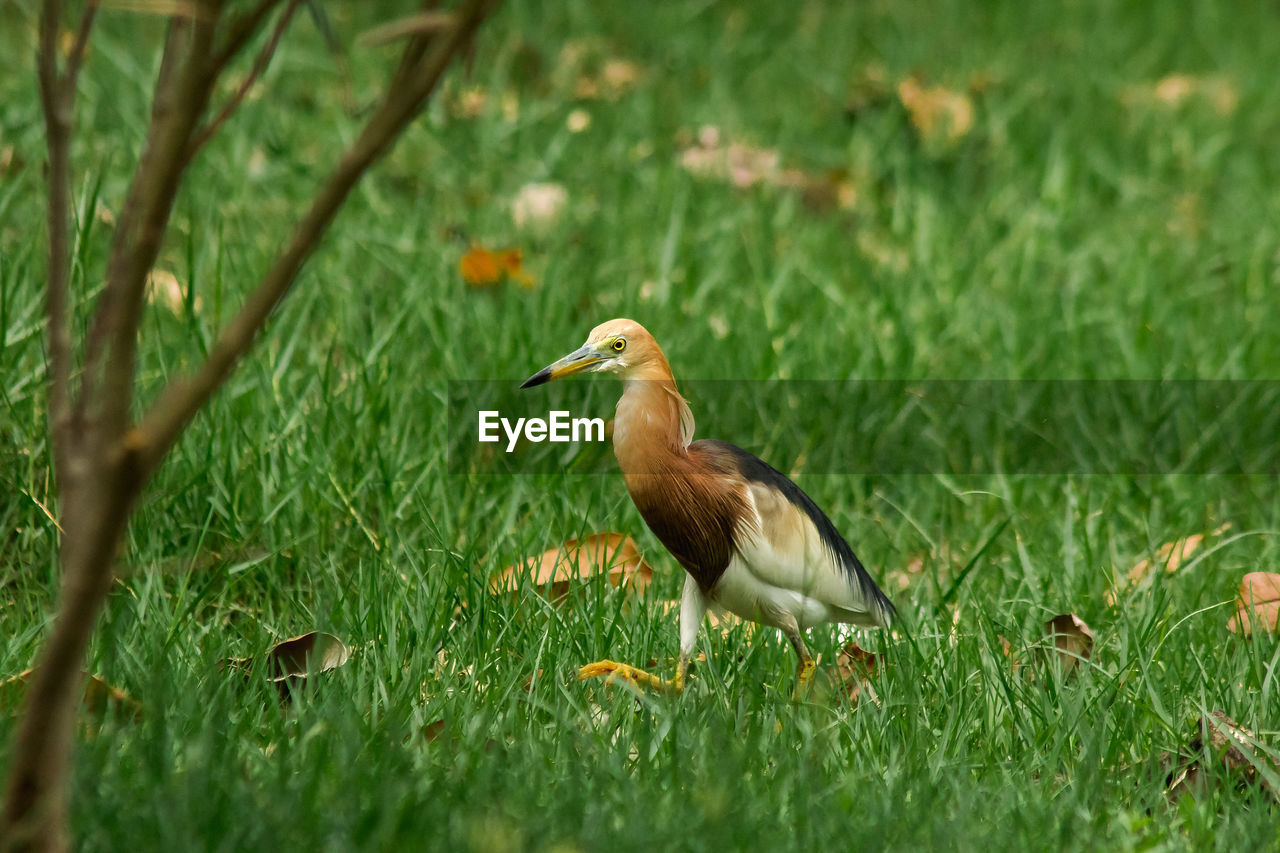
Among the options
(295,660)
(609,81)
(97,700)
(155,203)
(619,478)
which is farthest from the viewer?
(609,81)

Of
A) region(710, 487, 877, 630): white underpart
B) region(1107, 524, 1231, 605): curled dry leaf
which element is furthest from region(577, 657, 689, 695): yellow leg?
region(1107, 524, 1231, 605): curled dry leaf

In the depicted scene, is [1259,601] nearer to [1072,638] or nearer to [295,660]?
Answer: [1072,638]

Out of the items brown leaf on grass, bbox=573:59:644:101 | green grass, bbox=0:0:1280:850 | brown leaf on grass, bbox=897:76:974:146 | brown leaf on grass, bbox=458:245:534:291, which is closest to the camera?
green grass, bbox=0:0:1280:850

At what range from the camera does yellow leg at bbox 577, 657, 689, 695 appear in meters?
2.04

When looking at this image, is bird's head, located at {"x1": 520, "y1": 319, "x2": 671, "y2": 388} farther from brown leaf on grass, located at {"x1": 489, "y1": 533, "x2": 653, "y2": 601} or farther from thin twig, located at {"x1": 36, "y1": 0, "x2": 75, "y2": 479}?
thin twig, located at {"x1": 36, "y1": 0, "x2": 75, "y2": 479}

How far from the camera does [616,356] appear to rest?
6.48 ft

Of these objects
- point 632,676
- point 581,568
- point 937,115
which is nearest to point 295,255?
point 632,676

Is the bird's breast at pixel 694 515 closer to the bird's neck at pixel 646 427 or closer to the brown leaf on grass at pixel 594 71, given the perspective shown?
the bird's neck at pixel 646 427

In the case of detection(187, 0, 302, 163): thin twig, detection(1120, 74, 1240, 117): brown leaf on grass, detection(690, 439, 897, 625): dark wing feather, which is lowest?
detection(690, 439, 897, 625): dark wing feather

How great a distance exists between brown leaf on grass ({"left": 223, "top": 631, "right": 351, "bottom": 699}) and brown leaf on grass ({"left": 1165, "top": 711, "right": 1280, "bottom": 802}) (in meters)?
1.25

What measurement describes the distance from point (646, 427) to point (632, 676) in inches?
15.2

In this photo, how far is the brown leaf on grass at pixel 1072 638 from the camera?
2.38 metres

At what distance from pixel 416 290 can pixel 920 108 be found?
7.41 feet

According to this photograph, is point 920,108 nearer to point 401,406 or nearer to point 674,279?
point 674,279
